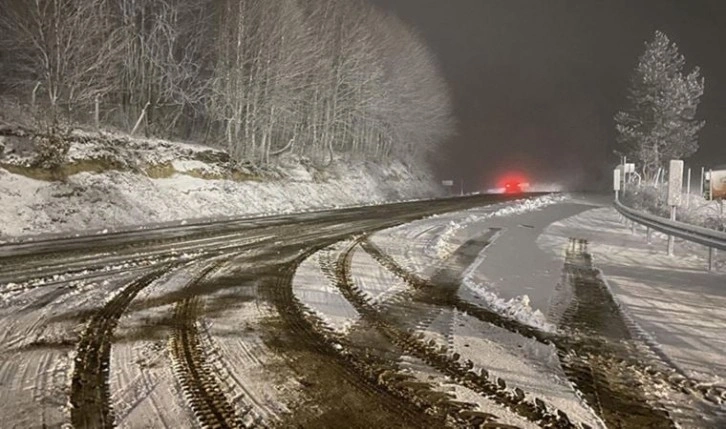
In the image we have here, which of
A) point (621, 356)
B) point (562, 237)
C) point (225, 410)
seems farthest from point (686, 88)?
point (225, 410)

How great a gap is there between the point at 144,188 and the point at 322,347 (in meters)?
18.2

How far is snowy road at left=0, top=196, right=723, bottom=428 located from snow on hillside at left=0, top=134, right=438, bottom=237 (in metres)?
7.26

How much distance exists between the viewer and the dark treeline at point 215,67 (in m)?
18.5

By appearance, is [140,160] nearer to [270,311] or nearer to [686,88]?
[270,311]

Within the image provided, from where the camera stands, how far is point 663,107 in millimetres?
47969

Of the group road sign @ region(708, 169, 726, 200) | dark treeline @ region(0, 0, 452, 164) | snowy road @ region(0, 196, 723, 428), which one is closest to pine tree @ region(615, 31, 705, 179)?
dark treeline @ region(0, 0, 452, 164)

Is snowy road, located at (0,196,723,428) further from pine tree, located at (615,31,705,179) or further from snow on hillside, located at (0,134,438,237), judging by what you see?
pine tree, located at (615,31,705,179)

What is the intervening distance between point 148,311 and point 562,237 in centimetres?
1300

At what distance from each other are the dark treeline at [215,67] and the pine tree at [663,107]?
82.1 ft

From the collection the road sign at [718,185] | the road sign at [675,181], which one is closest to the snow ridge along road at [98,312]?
the road sign at [675,181]

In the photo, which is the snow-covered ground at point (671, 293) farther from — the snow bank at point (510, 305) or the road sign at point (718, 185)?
the road sign at point (718, 185)

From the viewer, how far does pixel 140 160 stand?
22094 mm

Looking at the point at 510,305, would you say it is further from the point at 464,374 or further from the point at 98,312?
the point at 98,312

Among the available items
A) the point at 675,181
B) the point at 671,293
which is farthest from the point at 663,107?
the point at 671,293
